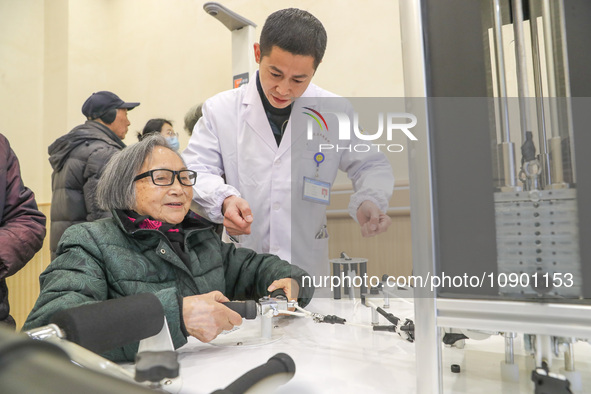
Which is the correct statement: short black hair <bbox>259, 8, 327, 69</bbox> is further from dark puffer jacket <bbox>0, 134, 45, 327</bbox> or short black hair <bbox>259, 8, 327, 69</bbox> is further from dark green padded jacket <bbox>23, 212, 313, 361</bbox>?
dark puffer jacket <bbox>0, 134, 45, 327</bbox>

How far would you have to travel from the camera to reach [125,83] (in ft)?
13.5

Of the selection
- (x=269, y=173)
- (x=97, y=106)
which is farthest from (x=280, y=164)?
(x=97, y=106)

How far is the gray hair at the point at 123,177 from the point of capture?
1.18 metres

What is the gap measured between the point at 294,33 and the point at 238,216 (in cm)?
57

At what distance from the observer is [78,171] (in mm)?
2236

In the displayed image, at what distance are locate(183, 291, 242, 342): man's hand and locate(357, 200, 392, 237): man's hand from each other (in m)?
0.32

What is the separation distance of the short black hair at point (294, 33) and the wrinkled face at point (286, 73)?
18 mm

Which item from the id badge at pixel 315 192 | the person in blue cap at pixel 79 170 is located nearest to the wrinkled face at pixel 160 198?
the id badge at pixel 315 192

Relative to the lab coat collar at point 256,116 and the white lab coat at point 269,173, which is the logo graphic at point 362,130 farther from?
the lab coat collar at point 256,116

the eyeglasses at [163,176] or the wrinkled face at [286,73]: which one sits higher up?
the wrinkled face at [286,73]

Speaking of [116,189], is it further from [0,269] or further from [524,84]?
[524,84]

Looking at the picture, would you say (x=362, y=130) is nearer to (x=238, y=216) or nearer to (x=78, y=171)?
(x=238, y=216)

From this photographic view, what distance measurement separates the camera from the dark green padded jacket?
0.86 metres

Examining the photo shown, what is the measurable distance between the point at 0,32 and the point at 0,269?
338 cm
